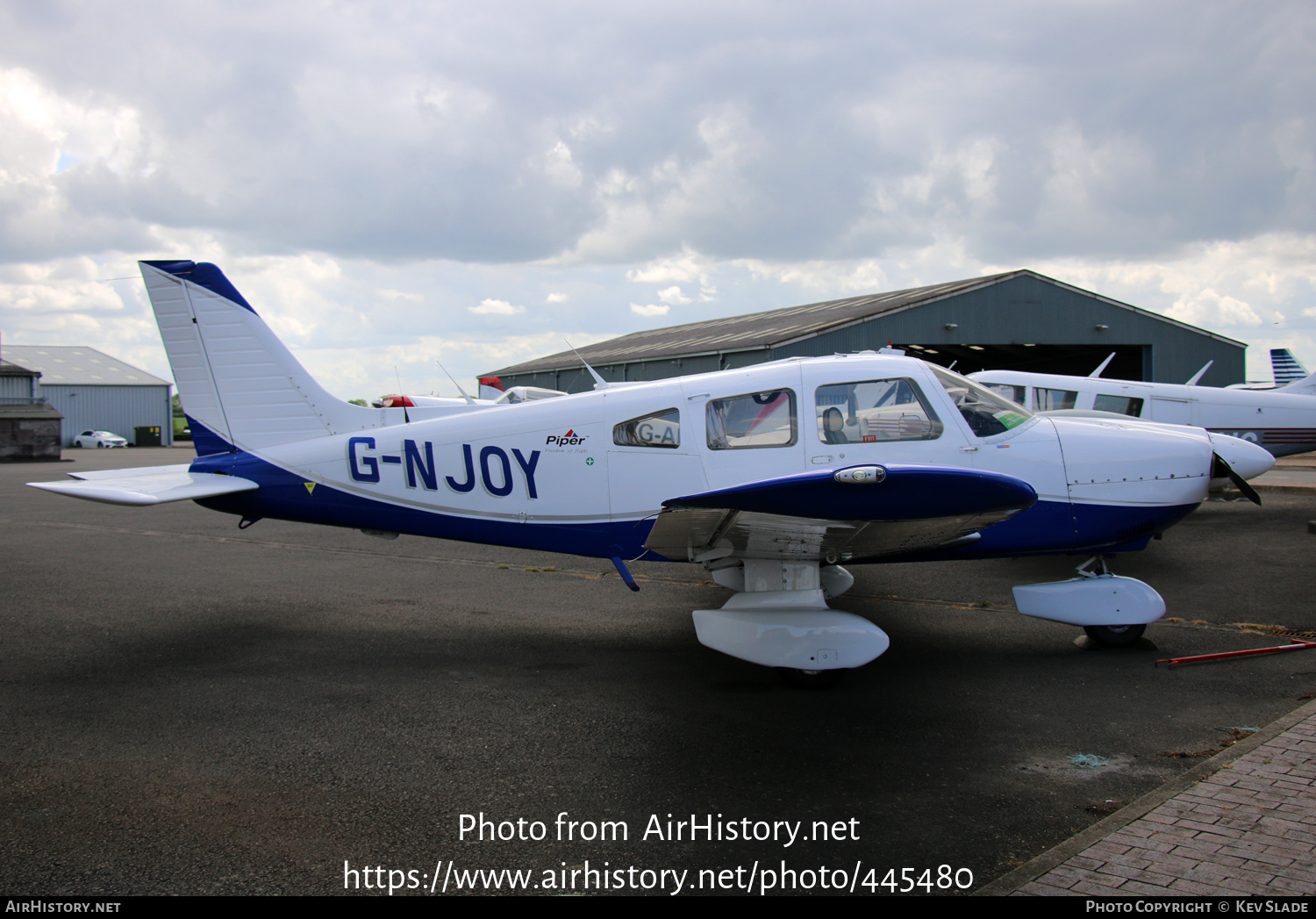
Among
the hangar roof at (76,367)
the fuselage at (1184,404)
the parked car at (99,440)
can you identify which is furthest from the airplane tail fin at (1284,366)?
the hangar roof at (76,367)

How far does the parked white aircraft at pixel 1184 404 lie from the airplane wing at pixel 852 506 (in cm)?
782

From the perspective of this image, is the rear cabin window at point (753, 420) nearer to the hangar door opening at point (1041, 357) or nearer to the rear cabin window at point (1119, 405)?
the rear cabin window at point (1119, 405)

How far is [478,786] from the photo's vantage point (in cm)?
380

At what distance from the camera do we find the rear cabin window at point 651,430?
5.69m

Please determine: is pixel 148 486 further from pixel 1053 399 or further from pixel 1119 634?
pixel 1053 399

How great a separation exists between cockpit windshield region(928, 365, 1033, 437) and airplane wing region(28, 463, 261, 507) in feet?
17.7

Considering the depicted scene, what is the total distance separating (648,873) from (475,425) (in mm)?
3837

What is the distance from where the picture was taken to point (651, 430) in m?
5.75

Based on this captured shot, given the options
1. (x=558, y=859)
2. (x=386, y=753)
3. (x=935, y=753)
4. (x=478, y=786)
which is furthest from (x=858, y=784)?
(x=386, y=753)

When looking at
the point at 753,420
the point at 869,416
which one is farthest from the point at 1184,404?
the point at 753,420

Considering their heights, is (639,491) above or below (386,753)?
above

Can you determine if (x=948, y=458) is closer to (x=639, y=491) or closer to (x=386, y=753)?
(x=639, y=491)

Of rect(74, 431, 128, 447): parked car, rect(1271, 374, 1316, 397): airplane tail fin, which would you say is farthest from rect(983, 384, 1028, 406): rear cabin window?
rect(74, 431, 128, 447): parked car

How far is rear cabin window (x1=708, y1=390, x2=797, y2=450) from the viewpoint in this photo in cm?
552
